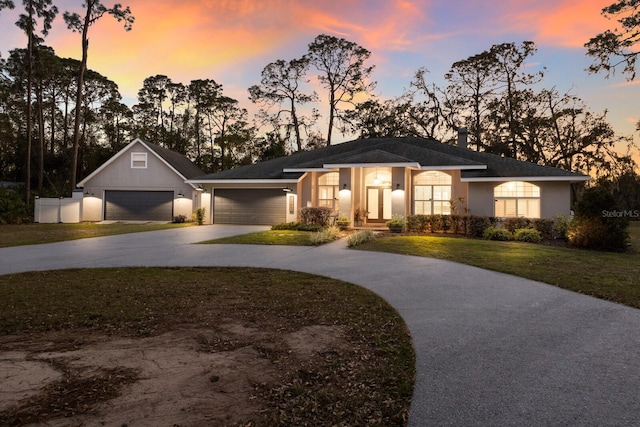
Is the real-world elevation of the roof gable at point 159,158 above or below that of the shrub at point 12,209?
above

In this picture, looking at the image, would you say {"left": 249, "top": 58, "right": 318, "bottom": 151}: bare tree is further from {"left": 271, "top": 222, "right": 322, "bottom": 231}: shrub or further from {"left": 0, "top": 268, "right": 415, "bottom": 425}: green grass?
{"left": 0, "top": 268, "right": 415, "bottom": 425}: green grass

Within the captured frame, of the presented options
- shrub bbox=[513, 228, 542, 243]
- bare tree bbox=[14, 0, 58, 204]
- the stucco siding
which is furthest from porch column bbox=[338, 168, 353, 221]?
bare tree bbox=[14, 0, 58, 204]

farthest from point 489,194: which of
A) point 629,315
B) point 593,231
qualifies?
point 629,315

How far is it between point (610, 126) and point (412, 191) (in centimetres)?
2091

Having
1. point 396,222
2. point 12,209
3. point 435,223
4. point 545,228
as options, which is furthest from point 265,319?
point 12,209

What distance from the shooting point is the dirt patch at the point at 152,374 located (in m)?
2.43

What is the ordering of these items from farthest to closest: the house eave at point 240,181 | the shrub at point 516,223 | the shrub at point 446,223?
1. the house eave at point 240,181
2. the shrub at point 446,223
3. the shrub at point 516,223

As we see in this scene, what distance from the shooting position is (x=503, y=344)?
12.1 feet

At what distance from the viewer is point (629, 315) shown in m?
4.64

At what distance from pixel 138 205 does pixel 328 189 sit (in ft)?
42.2

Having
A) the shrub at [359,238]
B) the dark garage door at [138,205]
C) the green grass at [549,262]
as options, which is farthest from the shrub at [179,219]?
the green grass at [549,262]

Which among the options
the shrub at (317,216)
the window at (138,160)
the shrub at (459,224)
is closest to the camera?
the shrub at (459,224)

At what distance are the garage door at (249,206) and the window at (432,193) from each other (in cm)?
745

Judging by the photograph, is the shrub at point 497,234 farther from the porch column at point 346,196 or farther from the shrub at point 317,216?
the shrub at point 317,216
